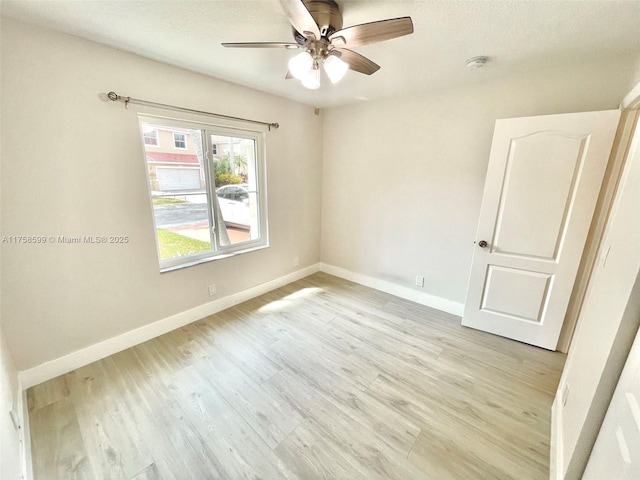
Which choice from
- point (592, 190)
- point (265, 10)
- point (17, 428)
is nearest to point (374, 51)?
point (265, 10)

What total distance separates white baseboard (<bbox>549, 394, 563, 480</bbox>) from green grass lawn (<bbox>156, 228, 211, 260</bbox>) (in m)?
2.97

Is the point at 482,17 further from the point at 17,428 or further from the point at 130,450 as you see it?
the point at 17,428

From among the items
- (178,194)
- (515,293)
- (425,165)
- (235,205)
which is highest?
(425,165)

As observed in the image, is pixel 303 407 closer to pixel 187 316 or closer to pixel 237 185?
pixel 187 316

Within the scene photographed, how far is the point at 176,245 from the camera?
8.18 feet

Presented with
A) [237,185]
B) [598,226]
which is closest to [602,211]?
[598,226]

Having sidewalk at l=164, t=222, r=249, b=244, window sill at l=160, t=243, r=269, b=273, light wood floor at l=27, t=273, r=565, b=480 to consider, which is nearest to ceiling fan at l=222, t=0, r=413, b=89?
sidewalk at l=164, t=222, r=249, b=244

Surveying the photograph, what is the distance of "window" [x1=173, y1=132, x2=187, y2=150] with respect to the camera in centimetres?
233

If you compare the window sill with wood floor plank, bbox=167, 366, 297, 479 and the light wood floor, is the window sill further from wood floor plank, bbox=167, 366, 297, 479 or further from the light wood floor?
wood floor plank, bbox=167, 366, 297, 479

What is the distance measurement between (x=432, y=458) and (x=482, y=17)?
95.1 inches

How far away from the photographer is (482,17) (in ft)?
4.61

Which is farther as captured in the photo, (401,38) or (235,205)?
(235,205)

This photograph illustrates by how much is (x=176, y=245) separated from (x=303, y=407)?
1.84 meters

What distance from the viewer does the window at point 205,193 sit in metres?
2.29
